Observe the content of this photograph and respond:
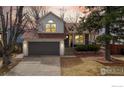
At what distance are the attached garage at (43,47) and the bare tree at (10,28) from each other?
0.46 ft

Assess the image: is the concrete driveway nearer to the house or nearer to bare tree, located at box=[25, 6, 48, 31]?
the house

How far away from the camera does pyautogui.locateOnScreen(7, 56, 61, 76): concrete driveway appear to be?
11.9 ft

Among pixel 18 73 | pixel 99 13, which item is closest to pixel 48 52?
pixel 18 73

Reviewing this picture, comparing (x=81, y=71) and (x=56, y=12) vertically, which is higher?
(x=56, y=12)

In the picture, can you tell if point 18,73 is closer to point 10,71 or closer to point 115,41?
point 10,71

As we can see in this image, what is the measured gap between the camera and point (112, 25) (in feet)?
11.7

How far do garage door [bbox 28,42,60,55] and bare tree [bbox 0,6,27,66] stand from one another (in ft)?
0.60

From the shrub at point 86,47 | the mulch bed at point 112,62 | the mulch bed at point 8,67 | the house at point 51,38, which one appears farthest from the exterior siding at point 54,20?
the mulch bed at point 112,62

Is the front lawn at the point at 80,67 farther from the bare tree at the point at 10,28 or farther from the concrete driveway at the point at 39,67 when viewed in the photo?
the bare tree at the point at 10,28

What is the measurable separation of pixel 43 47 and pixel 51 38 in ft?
0.46

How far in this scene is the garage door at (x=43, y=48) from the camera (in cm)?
360

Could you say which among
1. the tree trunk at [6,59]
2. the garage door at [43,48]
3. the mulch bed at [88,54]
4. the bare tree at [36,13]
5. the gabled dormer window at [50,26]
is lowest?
the tree trunk at [6,59]

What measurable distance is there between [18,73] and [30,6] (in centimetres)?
73
